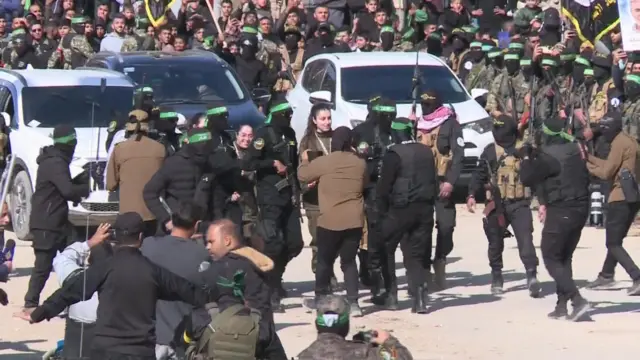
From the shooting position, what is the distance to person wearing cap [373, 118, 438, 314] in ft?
48.9

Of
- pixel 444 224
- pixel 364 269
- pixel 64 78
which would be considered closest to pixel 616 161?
pixel 444 224

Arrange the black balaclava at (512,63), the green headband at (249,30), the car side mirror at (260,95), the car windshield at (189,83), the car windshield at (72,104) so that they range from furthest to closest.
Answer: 1. the green headband at (249,30)
2. the black balaclava at (512,63)
3. the car side mirror at (260,95)
4. the car windshield at (189,83)
5. the car windshield at (72,104)

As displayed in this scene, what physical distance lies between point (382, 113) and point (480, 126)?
6.46 metres

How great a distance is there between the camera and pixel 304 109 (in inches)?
894

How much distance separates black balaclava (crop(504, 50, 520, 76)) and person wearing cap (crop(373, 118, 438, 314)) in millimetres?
7544

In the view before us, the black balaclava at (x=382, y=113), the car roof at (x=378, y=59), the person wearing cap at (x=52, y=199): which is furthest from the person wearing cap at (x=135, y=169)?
the car roof at (x=378, y=59)

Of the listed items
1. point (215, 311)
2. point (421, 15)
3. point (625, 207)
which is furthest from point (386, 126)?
point (421, 15)

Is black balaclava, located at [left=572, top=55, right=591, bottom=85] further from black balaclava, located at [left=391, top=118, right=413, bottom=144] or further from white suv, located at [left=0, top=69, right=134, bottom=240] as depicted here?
black balaclava, located at [left=391, top=118, right=413, bottom=144]

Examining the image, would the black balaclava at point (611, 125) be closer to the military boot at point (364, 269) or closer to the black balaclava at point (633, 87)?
the military boot at point (364, 269)

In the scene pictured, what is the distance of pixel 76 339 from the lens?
10992mm

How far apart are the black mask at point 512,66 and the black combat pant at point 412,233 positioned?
7.68 m

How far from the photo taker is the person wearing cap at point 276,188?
15070 mm

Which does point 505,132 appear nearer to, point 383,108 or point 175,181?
point 383,108

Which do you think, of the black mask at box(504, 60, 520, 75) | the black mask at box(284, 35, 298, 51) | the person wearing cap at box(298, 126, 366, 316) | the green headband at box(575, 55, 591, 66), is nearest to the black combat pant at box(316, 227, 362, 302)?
the person wearing cap at box(298, 126, 366, 316)
